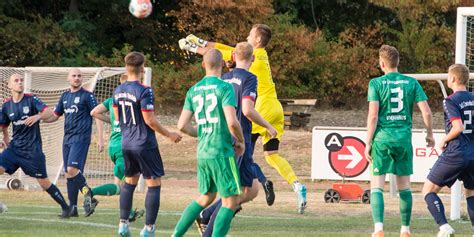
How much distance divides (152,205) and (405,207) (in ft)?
8.64

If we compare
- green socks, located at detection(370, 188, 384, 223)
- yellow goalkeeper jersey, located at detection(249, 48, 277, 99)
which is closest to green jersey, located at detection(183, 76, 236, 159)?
green socks, located at detection(370, 188, 384, 223)

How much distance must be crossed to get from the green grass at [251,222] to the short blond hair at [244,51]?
7.69ft

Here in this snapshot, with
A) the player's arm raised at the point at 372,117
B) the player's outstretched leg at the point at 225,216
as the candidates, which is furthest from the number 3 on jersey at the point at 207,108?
the player's arm raised at the point at 372,117

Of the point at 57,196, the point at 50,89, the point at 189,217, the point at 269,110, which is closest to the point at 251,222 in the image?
the point at 269,110

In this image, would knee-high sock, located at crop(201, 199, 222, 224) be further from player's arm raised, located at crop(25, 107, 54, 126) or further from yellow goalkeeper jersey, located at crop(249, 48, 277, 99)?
player's arm raised, located at crop(25, 107, 54, 126)

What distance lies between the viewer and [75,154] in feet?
54.4

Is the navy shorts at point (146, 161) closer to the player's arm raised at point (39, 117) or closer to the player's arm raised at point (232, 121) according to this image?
the player's arm raised at point (232, 121)

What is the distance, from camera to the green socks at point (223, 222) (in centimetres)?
1062

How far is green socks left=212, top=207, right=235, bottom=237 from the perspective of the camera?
418 inches

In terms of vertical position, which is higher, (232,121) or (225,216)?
(232,121)

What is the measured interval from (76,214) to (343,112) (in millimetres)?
26451

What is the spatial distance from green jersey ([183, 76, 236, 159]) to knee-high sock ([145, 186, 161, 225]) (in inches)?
59.0

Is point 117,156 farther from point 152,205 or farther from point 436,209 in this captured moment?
point 436,209

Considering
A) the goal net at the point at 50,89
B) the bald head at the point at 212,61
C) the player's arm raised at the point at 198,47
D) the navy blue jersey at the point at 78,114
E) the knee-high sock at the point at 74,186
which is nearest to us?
the bald head at the point at 212,61
